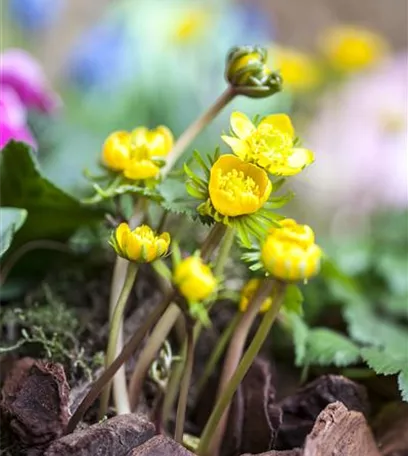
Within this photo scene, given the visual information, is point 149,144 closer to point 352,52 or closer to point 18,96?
point 18,96

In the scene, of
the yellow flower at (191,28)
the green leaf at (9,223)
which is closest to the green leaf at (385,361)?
the green leaf at (9,223)

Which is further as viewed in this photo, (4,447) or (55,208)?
(55,208)

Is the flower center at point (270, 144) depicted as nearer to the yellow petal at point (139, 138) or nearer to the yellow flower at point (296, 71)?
the yellow petal at point (139, 138)

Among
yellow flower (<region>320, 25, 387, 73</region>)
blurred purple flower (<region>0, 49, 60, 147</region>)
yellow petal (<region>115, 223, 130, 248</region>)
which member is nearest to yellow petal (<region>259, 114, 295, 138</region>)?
yellow petal (<region>115, 223, 130, 248</region>)

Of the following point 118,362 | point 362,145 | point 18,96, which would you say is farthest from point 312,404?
point 362,145

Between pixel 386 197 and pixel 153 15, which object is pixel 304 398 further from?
pixel 153 15

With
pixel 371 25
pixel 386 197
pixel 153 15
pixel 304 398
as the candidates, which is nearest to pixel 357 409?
pixel 304 398
